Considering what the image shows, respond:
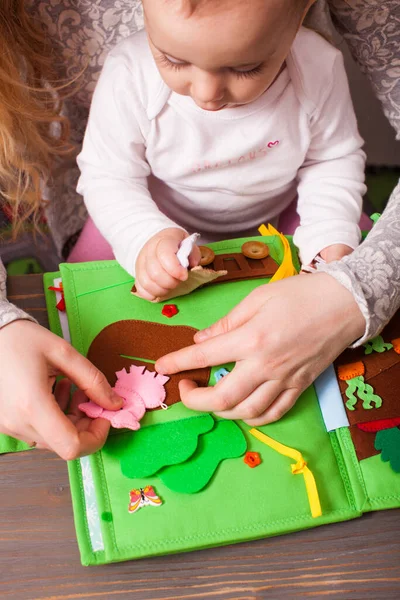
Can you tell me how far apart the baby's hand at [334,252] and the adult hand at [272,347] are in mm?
Result: 120

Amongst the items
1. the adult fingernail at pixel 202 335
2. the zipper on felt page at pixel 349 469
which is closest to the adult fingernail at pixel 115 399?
the adult fingernail at pixel 202 335

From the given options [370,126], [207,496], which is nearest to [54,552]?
[207,496]

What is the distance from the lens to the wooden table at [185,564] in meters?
0.53

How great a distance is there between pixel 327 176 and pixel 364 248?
19 cm

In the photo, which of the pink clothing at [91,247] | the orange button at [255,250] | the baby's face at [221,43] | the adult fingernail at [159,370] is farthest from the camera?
the pink clothing at [91,247]

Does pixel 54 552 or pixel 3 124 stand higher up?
pixel 3 124

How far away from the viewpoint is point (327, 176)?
2.60 feet

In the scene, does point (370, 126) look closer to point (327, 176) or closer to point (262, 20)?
point (327, 176)

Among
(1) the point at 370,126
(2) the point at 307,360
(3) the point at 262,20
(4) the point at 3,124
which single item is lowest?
(1) the point at 370,126

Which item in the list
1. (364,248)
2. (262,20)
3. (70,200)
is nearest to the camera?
(262,20)

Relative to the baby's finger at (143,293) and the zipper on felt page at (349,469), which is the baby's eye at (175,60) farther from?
the zipper on felt page at (349,469)

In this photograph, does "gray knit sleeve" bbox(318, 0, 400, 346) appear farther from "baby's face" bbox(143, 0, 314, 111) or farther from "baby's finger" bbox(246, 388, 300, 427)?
"baby's face" bbox(143, 0, 314, 111)

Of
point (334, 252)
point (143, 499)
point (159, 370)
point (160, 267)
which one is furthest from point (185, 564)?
point (334, 252)

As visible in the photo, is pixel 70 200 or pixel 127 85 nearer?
pixel 127 85
